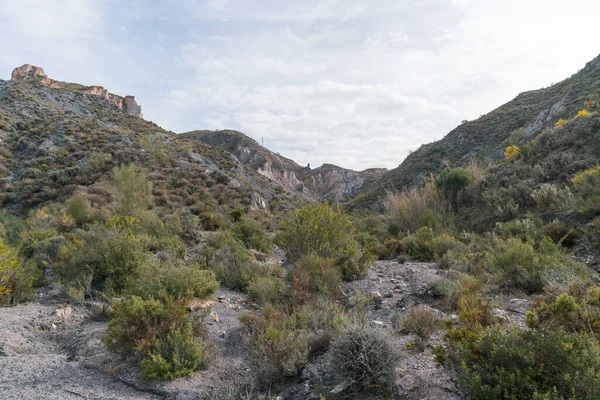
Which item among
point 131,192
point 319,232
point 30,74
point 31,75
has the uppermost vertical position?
point 30,74

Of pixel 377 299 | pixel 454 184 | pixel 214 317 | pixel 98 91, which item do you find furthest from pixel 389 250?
pixel 98 91

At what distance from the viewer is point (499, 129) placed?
32.9 m

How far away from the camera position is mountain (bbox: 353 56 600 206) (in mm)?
25016

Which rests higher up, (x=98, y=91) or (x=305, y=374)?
(x=98, y=91)

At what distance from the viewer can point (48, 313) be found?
5625 millimetres

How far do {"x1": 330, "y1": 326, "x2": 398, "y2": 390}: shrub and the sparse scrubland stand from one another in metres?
0.01

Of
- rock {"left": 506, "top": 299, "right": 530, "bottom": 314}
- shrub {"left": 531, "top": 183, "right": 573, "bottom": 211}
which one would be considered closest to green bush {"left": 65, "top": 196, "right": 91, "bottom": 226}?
rock {"left": 506, "top": 299, "right": 530, "bottom": 314}

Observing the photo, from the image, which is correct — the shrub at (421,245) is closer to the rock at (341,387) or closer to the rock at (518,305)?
the rock at (518,305)

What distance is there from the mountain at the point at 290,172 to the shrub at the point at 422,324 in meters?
51.0

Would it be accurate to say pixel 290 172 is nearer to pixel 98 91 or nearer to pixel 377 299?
pixel 98 91

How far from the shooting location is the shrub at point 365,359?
2.95 m

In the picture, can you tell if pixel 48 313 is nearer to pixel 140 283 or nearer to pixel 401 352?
pixel 140 283

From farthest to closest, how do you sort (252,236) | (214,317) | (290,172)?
(290,172), (252,236), (214,317)

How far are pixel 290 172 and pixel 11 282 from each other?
2347 inches
